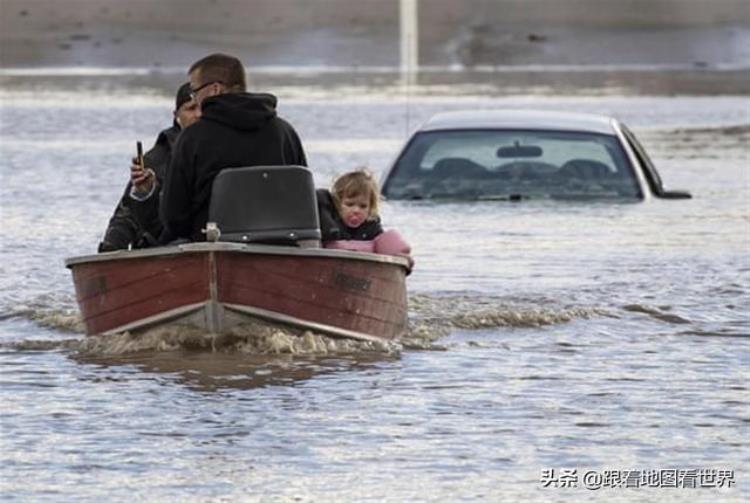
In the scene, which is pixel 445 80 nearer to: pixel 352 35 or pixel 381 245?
pixel 352 35

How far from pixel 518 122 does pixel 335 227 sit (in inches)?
262

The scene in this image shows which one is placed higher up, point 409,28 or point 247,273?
point 409,28

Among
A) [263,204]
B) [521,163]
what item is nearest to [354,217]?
[263,204]

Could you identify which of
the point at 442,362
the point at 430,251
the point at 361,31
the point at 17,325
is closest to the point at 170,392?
the point at 442,362

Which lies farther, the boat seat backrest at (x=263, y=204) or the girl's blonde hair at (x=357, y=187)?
the girl's blonde hair at (x=357, y=187)

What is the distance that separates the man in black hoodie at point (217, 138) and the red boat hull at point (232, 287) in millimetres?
388

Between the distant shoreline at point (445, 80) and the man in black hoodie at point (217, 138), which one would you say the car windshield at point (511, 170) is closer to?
the man in black hoodie at point (217, 138)

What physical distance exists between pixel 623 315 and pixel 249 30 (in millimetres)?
43522

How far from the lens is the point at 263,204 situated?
43.5 feet

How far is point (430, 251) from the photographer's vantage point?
746 inches

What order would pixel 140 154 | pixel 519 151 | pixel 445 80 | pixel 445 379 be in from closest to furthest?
pixel 445 379, pixel 140 154, pixel 519 151, pixel 445 80

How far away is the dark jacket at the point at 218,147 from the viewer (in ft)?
44.0

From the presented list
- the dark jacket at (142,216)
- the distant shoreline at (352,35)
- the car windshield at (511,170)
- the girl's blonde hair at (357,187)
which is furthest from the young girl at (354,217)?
the distant shoreline at (352,35)

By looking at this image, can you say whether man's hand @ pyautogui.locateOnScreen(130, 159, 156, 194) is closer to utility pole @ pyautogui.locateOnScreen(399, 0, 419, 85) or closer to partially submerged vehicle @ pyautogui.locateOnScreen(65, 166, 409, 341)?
partially submerged vehicle @ pyautogui.locateOnScreen(65, 166, 409, 341)
